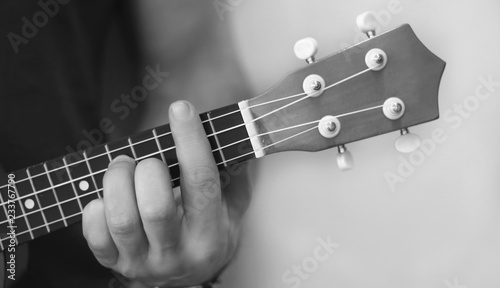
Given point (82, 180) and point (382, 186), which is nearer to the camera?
point (82, 180)

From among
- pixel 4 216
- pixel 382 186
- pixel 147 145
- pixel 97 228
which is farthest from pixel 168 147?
pixel 382 186

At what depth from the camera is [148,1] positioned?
3.13 ft

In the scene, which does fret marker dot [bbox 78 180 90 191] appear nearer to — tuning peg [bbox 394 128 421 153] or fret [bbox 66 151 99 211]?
fret [bbox 66 151 99 211]

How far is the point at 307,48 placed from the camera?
603 millimetres

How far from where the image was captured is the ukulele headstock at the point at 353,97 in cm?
58

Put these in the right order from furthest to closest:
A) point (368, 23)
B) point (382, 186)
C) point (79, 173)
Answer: point (382, 186) → point (79, 173) → point (368, 23)

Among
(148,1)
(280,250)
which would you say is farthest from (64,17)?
(280,250)

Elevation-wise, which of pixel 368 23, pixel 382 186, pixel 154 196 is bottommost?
pixel 382 186

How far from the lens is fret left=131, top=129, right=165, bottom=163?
0.66m

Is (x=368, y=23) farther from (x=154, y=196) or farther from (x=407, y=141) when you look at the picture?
(x=154, y=196)

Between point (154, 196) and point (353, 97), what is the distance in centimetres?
24

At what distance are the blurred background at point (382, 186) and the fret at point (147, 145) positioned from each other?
29 cm

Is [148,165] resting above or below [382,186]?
above

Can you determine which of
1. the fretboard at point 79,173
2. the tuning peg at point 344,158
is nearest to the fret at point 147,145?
the fretboard at point 79,173
